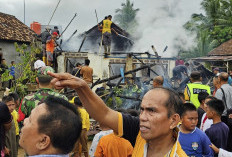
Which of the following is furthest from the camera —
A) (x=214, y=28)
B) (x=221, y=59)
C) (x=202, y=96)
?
(x=214, y=28)

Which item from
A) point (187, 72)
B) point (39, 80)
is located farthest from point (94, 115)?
point (187, 72)

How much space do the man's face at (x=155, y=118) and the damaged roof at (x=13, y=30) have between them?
18896 mm

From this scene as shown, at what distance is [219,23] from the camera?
90.0 ft

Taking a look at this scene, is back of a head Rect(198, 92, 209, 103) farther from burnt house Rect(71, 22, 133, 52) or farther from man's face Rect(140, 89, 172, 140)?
burnt house Rect(71, 22, 133, 52)

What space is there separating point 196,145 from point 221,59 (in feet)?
56.4

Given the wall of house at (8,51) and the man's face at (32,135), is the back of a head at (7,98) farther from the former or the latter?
the wall of house at (8,51)

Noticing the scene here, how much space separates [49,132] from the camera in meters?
1.73

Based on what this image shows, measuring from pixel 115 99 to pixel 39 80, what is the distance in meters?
6.53

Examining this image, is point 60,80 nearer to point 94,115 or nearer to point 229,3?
point 94,115

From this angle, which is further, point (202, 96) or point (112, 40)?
point (112, 40)

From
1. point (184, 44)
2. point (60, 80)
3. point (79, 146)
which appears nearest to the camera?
point (60, 80)

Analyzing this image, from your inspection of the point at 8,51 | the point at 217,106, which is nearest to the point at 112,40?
the point at 8,51

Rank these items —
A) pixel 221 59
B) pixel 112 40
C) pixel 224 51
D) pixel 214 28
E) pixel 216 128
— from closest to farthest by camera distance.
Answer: pixel 216 128 < pixel 221 59 < pixel 224 51 < pixel 112 40 < pixel 214 28

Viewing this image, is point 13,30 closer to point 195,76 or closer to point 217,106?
point 195,76
